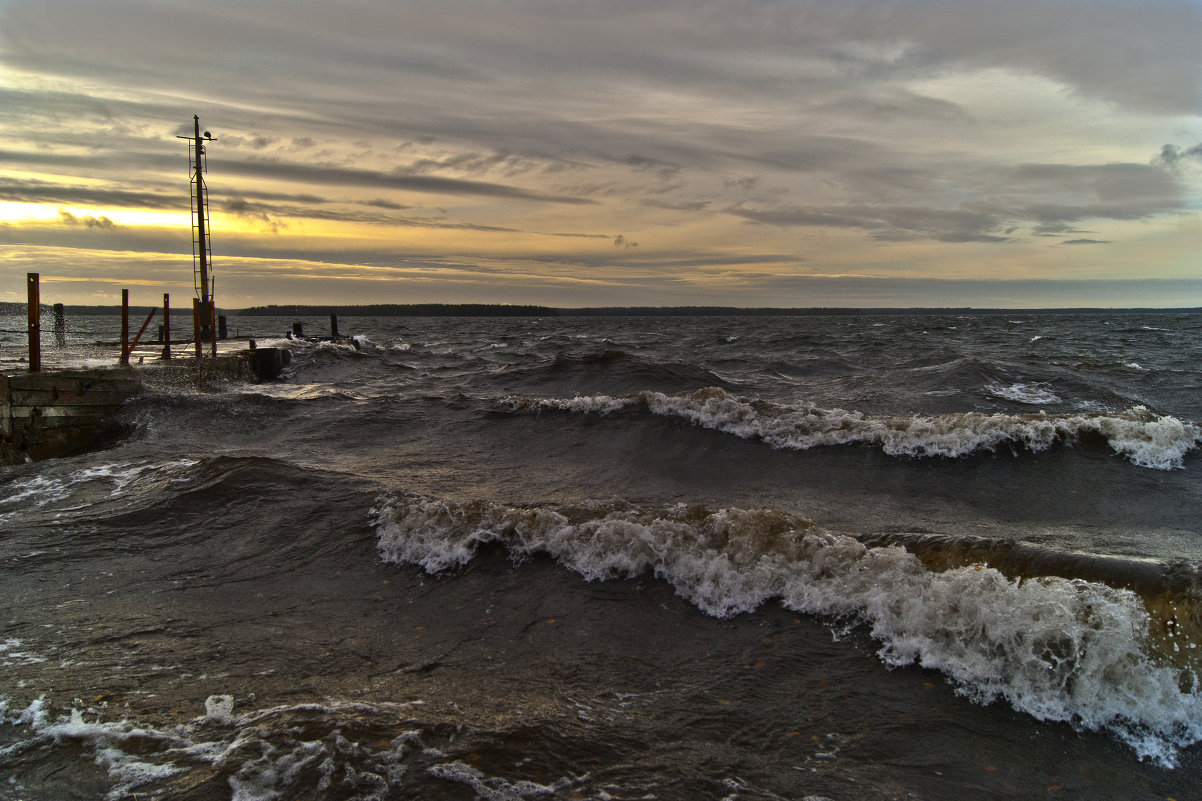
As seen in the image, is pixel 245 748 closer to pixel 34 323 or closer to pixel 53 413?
pixel 53 413

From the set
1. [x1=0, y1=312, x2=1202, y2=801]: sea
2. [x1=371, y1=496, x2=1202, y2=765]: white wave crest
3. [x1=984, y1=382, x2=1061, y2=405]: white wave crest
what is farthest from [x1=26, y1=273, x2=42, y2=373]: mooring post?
[x1=984, y1=382, x2=1061, y2=405]: white wave crest

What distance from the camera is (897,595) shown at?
5422mm

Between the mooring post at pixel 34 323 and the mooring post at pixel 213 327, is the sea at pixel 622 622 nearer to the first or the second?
the mooring post at pixel 34 323

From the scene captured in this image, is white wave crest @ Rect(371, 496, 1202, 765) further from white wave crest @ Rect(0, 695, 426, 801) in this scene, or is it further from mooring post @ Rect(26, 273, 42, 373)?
mooring post @ Rect(26, 273, 42, 373)

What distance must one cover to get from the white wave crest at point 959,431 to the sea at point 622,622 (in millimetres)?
65

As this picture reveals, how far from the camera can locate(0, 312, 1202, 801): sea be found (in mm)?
3734

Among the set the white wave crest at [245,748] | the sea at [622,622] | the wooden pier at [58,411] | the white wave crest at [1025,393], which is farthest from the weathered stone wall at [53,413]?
the white wave crest at [1025,393]

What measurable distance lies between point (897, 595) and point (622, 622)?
2.26 metres

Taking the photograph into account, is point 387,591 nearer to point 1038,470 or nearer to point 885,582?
point 885,582

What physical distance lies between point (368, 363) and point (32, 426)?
19732 millimetres

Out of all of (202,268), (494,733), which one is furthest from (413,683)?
(202,268)

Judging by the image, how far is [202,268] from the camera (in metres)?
23.7

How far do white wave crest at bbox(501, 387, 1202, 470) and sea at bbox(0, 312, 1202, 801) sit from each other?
65 millimetres

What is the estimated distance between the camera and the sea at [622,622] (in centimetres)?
373
